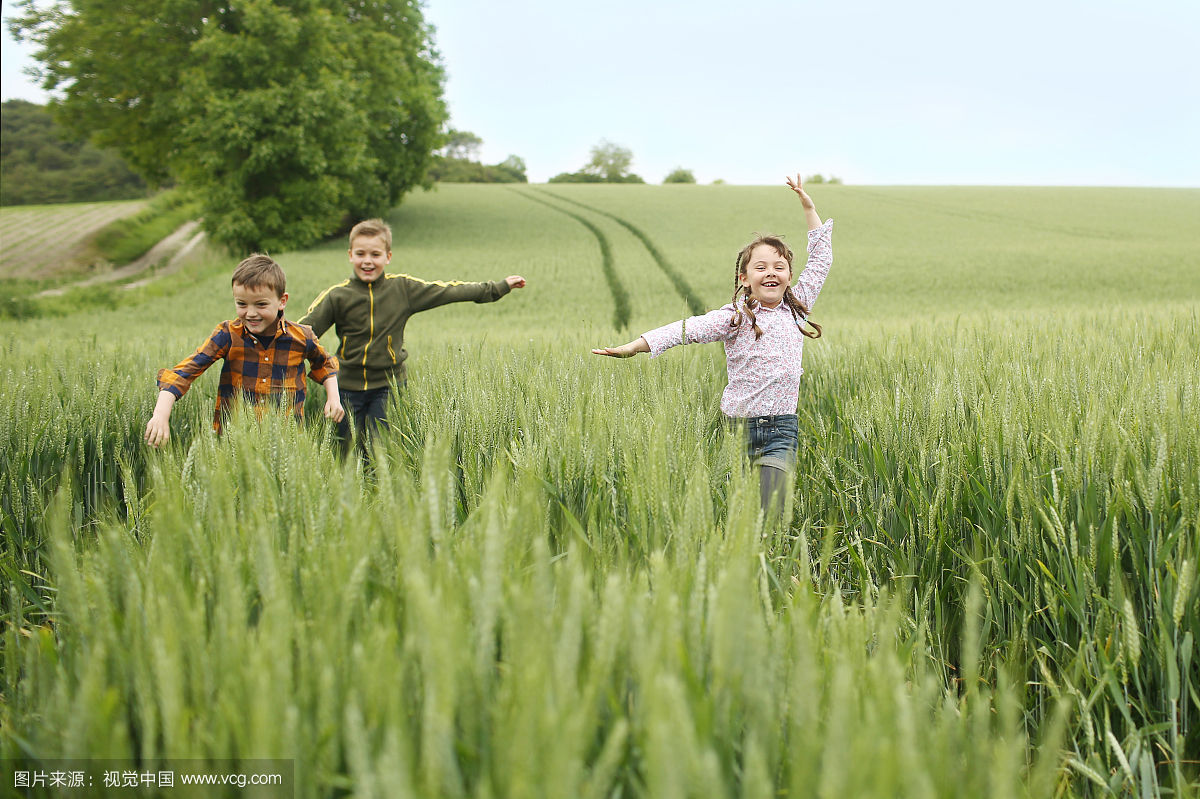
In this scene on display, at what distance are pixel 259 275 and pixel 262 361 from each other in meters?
0.39

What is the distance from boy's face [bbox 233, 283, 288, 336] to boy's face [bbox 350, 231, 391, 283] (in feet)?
2.34

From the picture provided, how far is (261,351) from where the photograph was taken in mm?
3115

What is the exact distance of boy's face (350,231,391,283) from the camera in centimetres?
374

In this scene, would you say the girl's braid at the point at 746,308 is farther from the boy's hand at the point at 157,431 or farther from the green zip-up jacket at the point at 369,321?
the boy's hand at the point at 157,431

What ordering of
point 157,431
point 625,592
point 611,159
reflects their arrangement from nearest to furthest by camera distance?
1. point 625,592
2. point 157,431
3. point 611,159

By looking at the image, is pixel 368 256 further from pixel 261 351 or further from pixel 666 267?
pixel 666 267

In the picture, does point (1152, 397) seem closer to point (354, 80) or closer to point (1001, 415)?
point (1001, 415)

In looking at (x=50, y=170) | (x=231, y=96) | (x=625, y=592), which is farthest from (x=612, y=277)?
(x=50, y=170)

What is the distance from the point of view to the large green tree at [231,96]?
18531 millimetres

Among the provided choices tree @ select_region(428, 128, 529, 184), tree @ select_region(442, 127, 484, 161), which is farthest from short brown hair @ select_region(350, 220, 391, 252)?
tree @ select_region(442, 127, 484, 161)

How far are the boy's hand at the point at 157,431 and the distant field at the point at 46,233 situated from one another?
25.6 metres

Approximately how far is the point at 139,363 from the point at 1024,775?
458 centimetres

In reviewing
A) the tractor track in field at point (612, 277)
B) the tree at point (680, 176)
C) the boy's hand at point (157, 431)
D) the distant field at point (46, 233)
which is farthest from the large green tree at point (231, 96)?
the tree at point (680, 176)

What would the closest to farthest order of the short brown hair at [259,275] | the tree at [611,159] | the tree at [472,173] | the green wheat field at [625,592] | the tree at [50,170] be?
the green wheat field at [625,592] < the short brown hair at [259,275] < the tree at [50,170] < the tree at [472,173] < the tree at [611,159]
